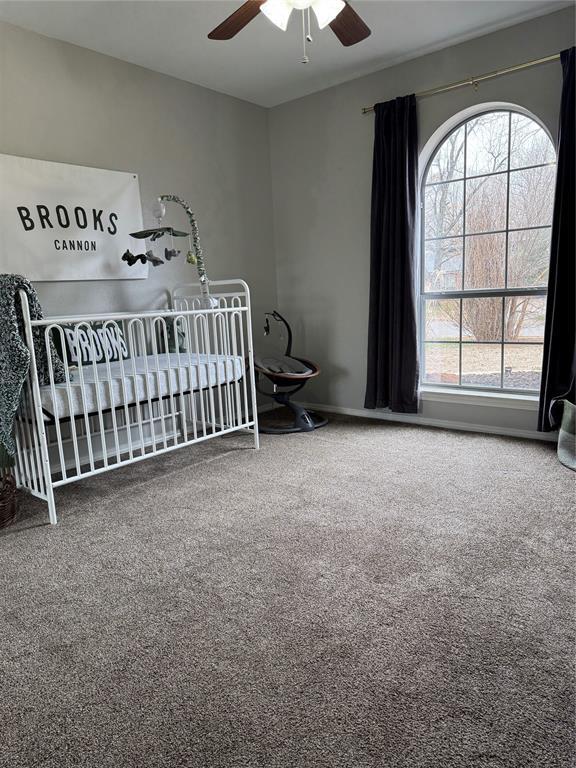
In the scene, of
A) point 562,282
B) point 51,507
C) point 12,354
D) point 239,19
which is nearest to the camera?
point 239,19

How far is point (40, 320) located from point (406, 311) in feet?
7.37

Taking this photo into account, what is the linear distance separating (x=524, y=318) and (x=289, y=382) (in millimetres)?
1537

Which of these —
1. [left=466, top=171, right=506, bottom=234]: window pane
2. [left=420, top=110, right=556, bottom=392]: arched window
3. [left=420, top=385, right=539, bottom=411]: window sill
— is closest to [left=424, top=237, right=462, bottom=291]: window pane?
[left=420, top=110, right=556, bottom=392]: arched window

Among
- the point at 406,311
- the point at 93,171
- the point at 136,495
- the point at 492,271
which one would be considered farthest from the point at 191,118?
the point at 136,495

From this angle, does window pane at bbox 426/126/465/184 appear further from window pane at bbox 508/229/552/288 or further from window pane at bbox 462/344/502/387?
window pane at bbox 462/344/502/387

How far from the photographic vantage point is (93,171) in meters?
3.02

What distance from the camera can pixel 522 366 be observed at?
328cm

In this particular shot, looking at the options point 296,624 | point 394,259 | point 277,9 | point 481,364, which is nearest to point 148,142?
point 277,9

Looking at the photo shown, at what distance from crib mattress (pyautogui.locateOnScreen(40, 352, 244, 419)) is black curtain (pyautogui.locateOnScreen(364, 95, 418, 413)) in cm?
107

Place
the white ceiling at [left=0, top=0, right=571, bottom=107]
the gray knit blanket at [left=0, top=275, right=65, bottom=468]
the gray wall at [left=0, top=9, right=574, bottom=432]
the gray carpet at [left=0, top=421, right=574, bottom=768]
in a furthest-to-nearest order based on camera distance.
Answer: the gray wall at [left=0, top=9, right=574, bottom=432] < the white ceiling at [left=0, top=0, right=571, bottom=107] < the gray knit blanket at [left=0, top=275, right=65, bottom=468] < the gray carpet at [left=0, top=421, right=574, bottom=768]

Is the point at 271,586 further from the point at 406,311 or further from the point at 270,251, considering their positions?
the point at 270,251

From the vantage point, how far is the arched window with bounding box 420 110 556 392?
3123mm

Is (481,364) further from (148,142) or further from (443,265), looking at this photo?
(148,142)

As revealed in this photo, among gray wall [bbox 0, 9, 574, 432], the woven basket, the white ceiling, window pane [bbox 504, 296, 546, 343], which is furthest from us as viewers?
window pane [bbox 504, 296, 546, 343]
